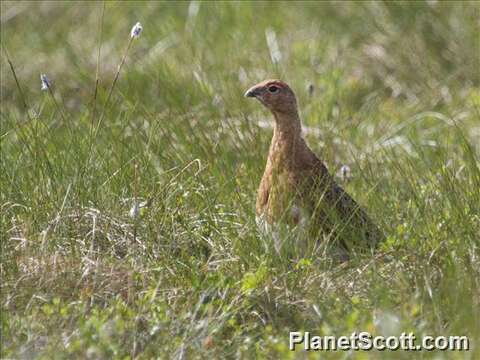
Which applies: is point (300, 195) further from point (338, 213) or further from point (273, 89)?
point (273, 89)

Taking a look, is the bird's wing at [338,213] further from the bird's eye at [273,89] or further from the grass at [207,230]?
the bird's eye at [273,89]

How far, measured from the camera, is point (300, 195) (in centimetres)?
518

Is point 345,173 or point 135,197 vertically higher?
point 135,197

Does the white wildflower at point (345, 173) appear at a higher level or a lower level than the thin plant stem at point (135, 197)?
lower

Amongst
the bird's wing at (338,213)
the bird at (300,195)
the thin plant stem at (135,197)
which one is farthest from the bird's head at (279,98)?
the thin plant stem at (135,197)

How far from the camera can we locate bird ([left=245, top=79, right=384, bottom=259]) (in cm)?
Answer: 492

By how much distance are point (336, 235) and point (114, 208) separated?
2.92ft

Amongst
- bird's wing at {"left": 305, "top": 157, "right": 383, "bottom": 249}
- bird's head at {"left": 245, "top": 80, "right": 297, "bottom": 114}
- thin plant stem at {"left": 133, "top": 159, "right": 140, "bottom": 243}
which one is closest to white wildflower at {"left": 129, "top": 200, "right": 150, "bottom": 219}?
thin plant stem at {"left": 133, "top": 159, "right": 140, "bottom": 243}

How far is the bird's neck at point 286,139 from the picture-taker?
5.37m

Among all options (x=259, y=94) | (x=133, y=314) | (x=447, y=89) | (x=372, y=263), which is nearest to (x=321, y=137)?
(x=259, y=94)

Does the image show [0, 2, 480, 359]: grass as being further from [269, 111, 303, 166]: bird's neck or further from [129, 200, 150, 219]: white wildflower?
[269, 111, 303, 166]: bird's neck

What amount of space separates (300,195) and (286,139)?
36 centimetres

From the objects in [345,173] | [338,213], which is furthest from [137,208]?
[345,173]

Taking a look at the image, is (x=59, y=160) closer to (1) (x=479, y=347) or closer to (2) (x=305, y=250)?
(2) (x=305, y=250)
